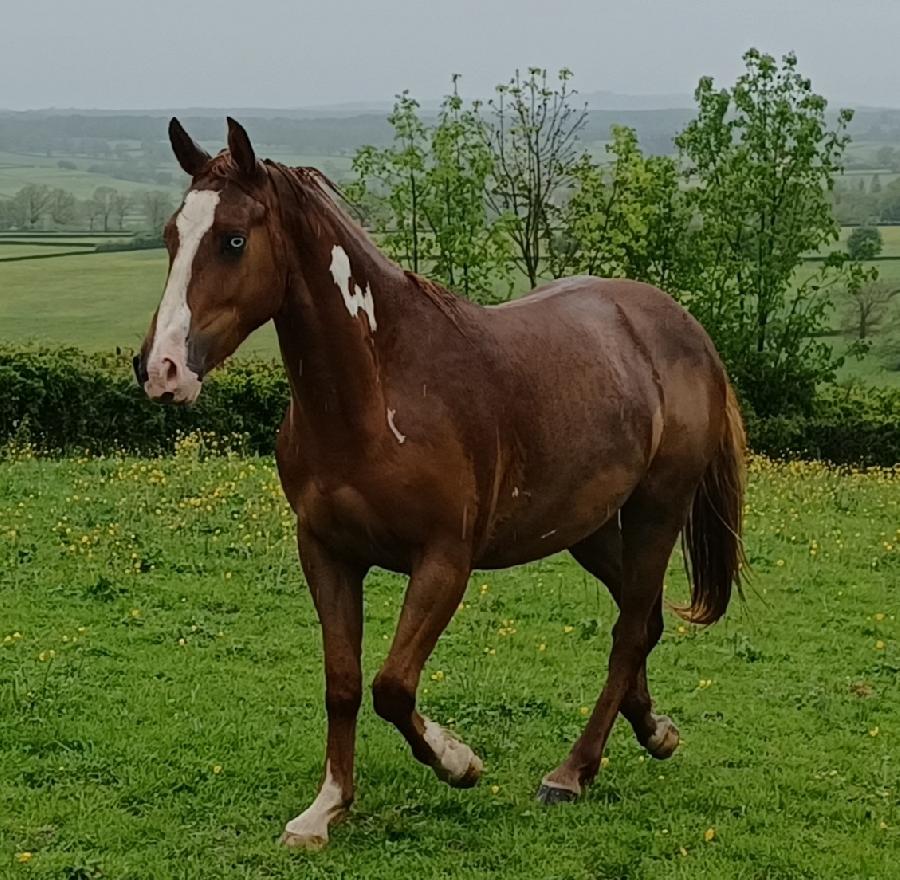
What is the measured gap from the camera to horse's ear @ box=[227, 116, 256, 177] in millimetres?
4543

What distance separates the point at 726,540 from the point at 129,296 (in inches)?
961

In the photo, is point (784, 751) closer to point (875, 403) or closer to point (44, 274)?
point (875, 403)

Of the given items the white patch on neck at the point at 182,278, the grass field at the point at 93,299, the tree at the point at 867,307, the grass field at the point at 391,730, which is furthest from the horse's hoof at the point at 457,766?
the tree at the point at 867,307

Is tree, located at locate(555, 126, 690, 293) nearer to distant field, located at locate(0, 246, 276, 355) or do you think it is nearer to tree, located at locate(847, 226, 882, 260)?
tree, located at locate(847, 226, 882, 260)

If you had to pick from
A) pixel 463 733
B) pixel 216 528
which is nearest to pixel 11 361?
pixel 216 528

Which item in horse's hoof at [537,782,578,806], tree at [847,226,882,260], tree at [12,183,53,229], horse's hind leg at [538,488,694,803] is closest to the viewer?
horse's hoof at [537,782,578,806]

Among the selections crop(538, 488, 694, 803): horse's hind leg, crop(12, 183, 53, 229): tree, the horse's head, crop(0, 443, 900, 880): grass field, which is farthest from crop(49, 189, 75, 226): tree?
the horse's head

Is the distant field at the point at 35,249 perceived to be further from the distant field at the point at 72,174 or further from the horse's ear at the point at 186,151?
the horse's ear at the point at 186,151

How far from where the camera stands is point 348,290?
16.4 ft

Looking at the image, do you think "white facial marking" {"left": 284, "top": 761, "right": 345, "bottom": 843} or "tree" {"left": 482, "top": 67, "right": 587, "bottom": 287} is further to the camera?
"tree" {"left": 482, "top": 67, "right": 587, "bottom": 287}

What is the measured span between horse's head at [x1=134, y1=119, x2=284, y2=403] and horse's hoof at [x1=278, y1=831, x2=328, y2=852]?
1877mm

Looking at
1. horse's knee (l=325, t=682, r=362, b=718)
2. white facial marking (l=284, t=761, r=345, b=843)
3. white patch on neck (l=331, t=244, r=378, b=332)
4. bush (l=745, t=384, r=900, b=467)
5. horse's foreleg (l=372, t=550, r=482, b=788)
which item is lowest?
bush (l=745, t=384, r=900, b=467)

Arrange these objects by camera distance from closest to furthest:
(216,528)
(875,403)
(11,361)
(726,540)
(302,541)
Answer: (302,541) → (726,540) → (216,528) → (11,361) → (875,403)

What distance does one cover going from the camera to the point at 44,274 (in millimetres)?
32312
